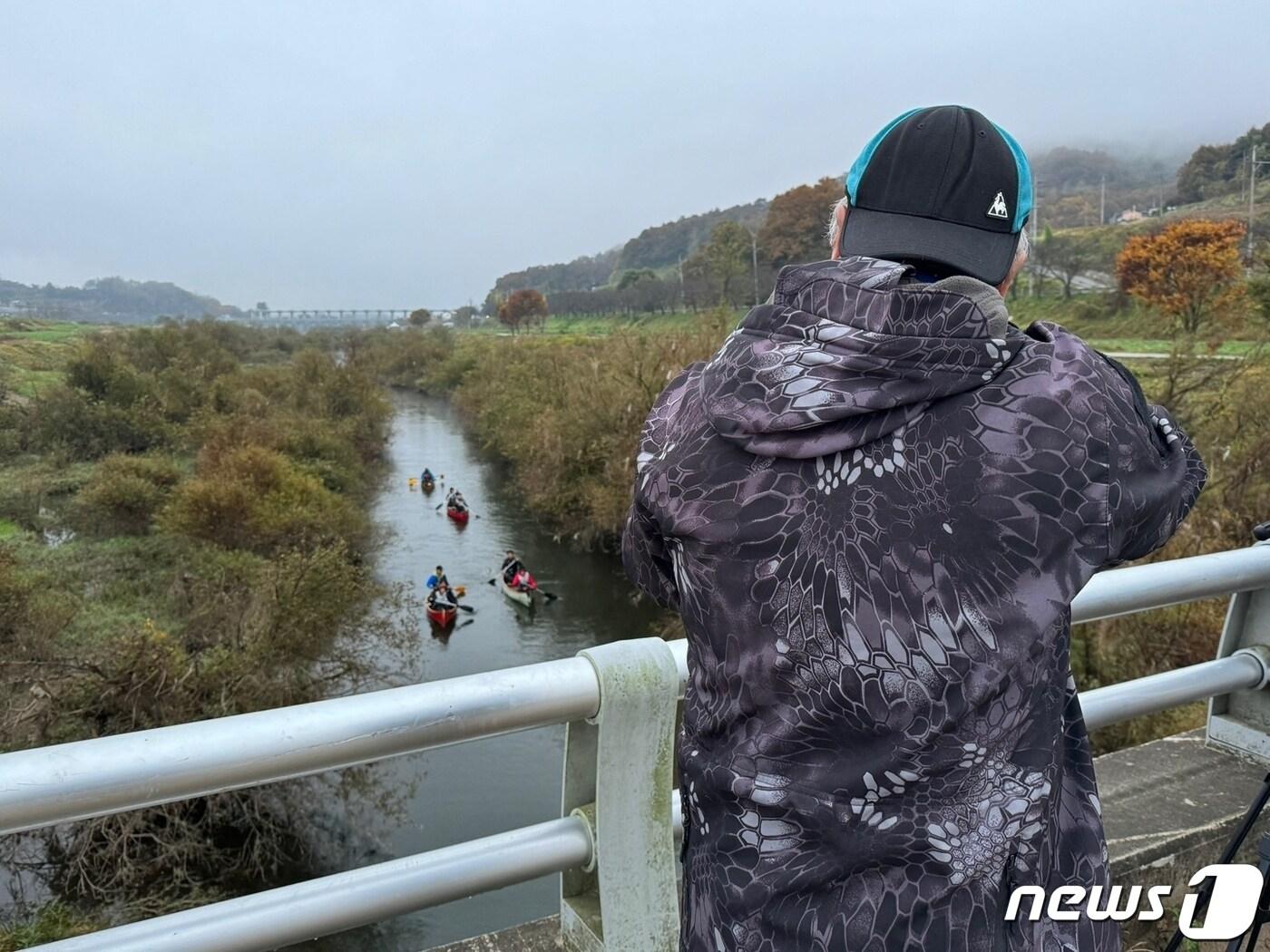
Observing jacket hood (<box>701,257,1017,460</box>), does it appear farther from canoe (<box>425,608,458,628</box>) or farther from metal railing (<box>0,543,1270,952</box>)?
canoe (<box>425,608,458,628</box>)

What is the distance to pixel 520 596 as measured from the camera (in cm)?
2111

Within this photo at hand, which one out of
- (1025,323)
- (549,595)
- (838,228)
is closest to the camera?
(838,228)

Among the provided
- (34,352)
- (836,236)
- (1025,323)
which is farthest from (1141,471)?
(34,352)

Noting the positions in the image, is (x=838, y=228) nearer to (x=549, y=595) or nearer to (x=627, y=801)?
(x=627, y=801)

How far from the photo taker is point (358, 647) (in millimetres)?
14609

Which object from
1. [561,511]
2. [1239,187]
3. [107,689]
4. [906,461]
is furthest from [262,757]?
[1239,187]

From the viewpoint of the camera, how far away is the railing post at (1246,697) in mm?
2262

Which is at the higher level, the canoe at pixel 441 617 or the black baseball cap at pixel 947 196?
the black baseball cap at pixel 947 196

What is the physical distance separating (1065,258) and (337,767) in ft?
157

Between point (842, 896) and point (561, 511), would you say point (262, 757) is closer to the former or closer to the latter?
point (842, 896)

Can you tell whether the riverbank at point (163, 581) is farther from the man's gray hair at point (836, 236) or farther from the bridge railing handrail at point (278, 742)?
the man's gray hair at point (836, 236)

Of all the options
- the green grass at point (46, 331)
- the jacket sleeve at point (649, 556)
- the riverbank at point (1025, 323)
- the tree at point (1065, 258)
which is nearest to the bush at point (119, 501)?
the green grass at point (46, 331)

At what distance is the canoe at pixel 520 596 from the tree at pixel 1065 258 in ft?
96.0

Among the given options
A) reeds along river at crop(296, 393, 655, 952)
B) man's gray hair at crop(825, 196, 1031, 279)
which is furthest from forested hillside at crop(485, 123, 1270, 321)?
reeds along river at crop(296, 393, 655, 952)
